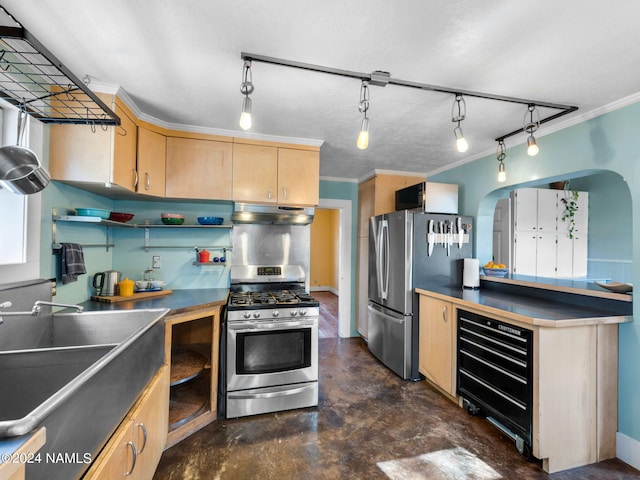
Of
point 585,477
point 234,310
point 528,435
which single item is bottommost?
point 585,477

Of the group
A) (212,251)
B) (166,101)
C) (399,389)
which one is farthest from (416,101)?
(399,389)

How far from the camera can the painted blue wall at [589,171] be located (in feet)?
6.29

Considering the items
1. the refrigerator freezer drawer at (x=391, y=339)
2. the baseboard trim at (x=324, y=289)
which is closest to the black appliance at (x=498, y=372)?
the refrigerator freezer drawer at (x=391, y=339)

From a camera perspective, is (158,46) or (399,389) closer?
(158,46)

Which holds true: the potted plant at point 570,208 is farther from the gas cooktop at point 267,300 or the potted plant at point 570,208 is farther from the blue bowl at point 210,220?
the blue bowl at point 210,220

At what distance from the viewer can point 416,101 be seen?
2.06 metres

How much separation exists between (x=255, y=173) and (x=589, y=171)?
2728 mm

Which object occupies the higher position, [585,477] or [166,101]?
[166,101]

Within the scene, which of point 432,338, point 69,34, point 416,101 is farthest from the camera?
point 432,338

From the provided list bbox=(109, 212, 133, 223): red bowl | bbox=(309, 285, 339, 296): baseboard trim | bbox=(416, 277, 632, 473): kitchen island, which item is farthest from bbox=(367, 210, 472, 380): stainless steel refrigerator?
bbox=(309, 285, 339, 296): baseboard trim

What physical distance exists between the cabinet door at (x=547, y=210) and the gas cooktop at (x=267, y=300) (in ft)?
12.3

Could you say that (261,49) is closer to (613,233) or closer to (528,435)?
(528,435)

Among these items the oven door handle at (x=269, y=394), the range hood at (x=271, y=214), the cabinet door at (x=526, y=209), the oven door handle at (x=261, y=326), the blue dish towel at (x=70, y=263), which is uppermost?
the cabinet door at (x=526, y=209)

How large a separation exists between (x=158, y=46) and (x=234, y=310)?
5.70 ft
